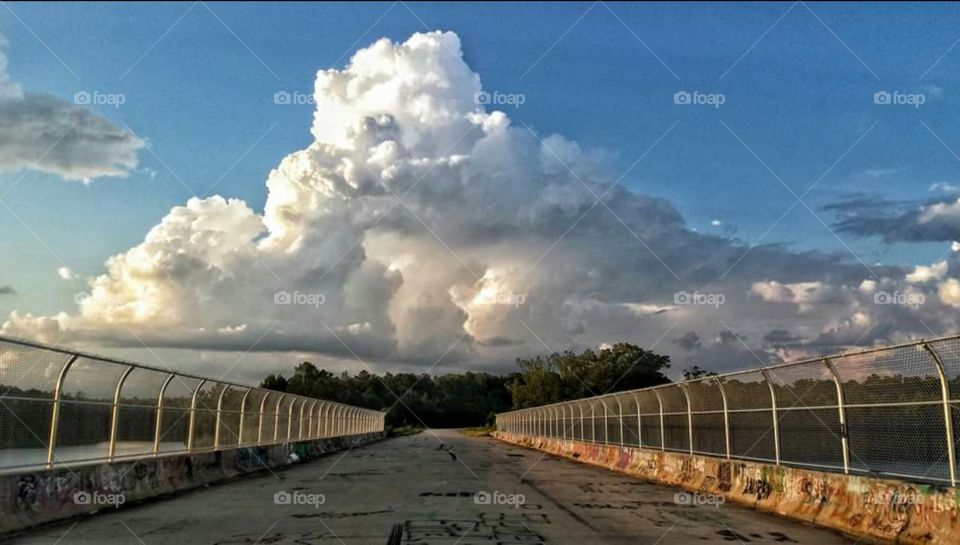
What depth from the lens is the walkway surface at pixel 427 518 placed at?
10.3m

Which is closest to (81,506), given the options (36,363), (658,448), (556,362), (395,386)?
(36,363)

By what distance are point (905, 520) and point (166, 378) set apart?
13335mm

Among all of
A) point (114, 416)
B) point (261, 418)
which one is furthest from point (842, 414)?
point (261, 418)

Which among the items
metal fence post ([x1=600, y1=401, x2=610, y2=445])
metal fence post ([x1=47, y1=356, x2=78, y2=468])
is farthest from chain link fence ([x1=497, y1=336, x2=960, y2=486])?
metal fence post ([x1=47, y1=356, x2=78, y2=468])

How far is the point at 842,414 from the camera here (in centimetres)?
1234

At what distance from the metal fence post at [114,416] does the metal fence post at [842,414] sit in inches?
453

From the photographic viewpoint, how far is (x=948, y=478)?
389 inches

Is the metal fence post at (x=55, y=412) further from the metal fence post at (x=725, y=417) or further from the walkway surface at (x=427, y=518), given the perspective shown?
the metal fence post at (x=725, y=417)

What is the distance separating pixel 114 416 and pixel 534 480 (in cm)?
1033

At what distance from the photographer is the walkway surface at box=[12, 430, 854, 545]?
10.3 m

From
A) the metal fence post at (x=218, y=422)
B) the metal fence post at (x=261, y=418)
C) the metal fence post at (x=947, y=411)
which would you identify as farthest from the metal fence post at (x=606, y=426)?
the metal fence post at (x=947, y=411)

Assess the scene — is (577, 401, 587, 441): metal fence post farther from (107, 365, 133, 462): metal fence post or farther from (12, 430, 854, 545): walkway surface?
(107, 365, 133, 462): metal fence post

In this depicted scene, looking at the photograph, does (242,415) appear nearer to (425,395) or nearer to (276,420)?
(276,420)

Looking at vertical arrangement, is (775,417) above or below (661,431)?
above
